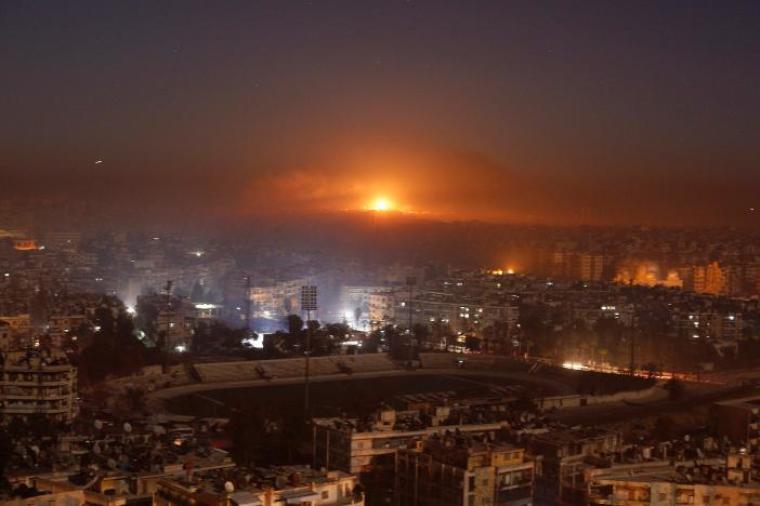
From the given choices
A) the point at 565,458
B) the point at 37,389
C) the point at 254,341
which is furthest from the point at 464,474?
the point at 254,341

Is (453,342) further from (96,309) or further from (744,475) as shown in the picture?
(744,475)

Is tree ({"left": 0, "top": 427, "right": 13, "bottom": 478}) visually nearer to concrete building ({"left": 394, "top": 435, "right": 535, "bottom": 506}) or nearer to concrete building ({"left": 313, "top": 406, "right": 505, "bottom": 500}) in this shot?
concrete building ({"left": 313, "top": 406, "right": 505, "bottom": 500})

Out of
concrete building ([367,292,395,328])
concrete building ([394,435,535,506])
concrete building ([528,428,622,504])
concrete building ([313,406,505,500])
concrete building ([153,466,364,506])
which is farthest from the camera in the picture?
concrete building ([367,292,395,328])

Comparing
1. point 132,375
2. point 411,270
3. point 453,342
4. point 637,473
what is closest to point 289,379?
point 132,375

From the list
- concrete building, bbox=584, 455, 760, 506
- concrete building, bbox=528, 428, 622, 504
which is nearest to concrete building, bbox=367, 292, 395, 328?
concrete building, bbox=528, 428, 622, 504

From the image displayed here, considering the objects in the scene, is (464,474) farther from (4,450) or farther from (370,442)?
(4,450)

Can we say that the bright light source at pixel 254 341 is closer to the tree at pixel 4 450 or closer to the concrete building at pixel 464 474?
the tree at pixel 4 450

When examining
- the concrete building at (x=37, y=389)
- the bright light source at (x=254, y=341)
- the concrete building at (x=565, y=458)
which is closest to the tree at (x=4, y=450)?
the concrete building at (x=37, y=389)
